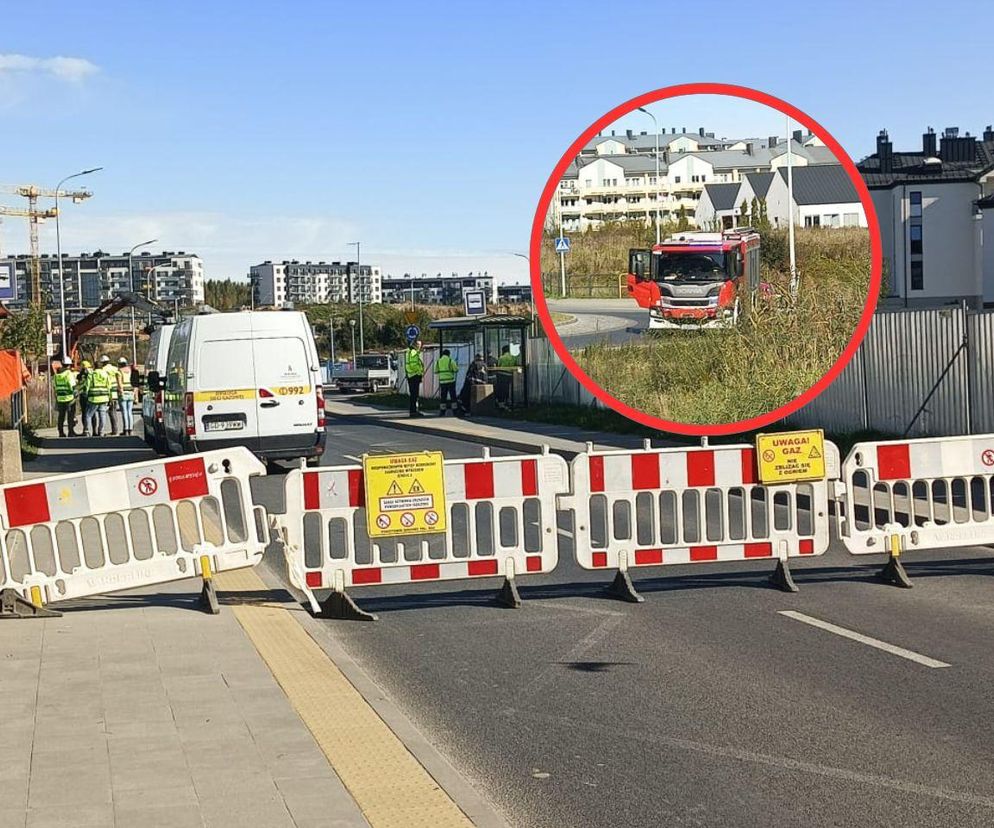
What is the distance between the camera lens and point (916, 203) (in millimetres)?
43688

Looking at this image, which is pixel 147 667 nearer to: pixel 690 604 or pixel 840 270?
pixel 690 604

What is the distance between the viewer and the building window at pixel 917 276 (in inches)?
1763

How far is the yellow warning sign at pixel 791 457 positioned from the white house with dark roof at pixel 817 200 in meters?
6.16

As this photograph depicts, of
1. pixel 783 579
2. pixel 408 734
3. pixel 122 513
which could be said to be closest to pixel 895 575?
pixel 783 579

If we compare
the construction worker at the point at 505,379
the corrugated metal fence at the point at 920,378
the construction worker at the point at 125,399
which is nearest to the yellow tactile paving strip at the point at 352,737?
the corrugated metal fence at the point at 920,378

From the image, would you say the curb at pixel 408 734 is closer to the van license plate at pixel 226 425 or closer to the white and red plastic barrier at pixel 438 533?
the white and red plastic barrier at pixel 438 533

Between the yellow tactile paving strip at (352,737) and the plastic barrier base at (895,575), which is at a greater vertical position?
the yellow tactile paving strip at (352,737)

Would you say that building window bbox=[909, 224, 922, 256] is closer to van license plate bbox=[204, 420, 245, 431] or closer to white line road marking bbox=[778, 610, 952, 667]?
van license plate bbox=[204, 420, 245, 431]

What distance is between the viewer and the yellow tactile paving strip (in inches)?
215

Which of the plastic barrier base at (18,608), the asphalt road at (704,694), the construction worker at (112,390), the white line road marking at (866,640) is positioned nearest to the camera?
the asphalt road at (704,694)

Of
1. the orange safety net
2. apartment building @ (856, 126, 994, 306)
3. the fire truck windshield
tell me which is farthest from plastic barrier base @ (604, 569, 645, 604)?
apartment building @ (856, 126, 994, 306)

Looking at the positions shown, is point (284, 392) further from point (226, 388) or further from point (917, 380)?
point (917, 380)

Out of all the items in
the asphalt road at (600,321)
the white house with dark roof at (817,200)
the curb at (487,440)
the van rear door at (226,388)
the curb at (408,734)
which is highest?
the white house with dark roof at (817,200)

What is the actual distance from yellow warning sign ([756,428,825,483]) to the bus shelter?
27.0 metres
